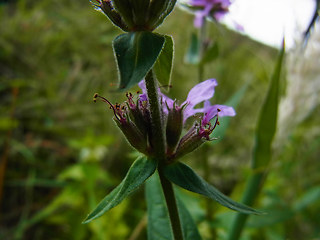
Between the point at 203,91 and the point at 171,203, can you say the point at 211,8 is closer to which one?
the point at 203,91

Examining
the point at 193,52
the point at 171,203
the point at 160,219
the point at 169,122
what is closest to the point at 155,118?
the point at 169,122

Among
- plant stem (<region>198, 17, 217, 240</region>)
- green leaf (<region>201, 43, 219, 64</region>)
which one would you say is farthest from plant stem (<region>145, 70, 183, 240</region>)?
green leaf (<region>201, 43, 219, 64</region>)

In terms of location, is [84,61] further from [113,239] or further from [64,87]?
[113,239]

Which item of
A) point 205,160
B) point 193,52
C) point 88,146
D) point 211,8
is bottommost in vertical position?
point 88,146

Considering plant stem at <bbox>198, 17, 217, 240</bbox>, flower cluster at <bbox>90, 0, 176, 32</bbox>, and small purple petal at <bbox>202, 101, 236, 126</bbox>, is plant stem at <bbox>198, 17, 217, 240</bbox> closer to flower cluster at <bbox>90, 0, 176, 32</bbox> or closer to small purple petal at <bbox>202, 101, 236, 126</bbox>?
small purple petal at <bbox>202, 101, 236, 126</bbox>

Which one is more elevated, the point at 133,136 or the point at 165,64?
the point at 165,64

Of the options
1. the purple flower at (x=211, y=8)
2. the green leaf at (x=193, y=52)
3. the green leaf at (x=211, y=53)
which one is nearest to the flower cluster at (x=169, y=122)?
the green leaf at (x=211, y=53)

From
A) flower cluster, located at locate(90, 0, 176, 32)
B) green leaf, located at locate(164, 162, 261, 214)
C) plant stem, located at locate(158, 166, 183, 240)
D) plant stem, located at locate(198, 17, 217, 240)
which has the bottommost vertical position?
plant stem, located at locate(198, 17, 217, 240)
